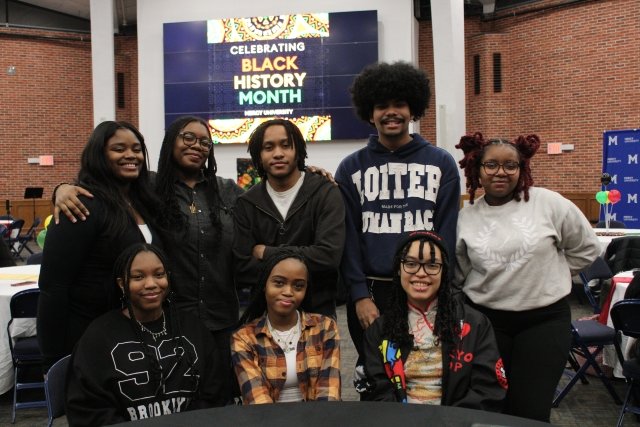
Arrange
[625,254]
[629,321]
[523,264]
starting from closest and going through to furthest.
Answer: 1. [523,264]
2. [629,321]
3. [625,254]

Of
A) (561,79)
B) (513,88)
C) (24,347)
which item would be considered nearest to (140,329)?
(24,347)

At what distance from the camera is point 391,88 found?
2174mm

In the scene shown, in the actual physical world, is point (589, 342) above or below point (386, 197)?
below

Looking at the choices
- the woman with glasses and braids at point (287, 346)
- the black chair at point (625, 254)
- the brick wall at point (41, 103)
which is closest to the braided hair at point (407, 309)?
the woman with glasses and braids at point (287, 346)

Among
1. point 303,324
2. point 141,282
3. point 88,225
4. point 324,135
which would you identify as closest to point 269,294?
point 303,324

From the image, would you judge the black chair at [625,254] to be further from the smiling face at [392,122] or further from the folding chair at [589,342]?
the smiling face at [392,122]

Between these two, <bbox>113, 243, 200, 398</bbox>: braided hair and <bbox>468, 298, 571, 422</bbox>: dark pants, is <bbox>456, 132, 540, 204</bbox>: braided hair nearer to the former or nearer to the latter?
<bbox>468, 298, 571, 422</bbox>: dark pants

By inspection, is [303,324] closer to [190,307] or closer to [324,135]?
[190,307]

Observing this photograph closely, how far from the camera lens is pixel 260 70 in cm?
1063

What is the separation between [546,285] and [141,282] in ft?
4.37

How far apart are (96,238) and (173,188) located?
35 centimetres

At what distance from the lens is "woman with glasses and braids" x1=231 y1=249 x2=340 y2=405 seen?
1995 mm

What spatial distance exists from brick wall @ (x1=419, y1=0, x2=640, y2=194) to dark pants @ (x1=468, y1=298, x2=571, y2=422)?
1064cm

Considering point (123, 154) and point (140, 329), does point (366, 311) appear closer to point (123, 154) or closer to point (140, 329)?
point (140, 329)
